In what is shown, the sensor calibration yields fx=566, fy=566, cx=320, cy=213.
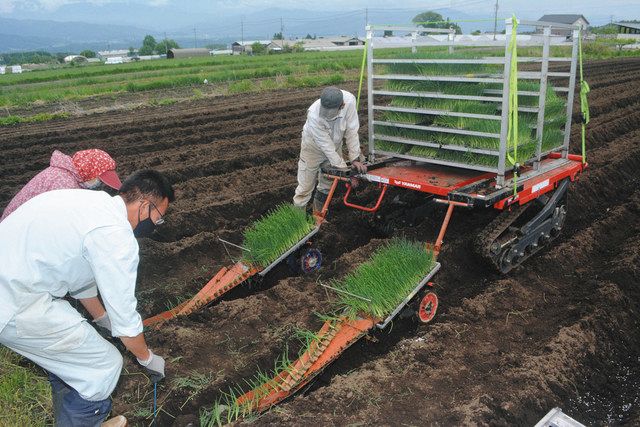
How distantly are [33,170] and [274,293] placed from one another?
6558 mm

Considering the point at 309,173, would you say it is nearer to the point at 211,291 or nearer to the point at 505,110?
the point at 211,291

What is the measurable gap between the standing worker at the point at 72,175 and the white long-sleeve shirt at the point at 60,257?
54.0 inches

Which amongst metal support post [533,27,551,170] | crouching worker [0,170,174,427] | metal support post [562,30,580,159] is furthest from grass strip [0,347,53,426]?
metal support post [562,30,580,159]

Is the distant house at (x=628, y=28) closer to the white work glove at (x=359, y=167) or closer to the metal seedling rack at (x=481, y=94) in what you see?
the metal seedling rack at (x=481, y=94)

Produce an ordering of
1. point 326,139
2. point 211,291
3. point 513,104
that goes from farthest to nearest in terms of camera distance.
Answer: point 326,139 < point 211,291 < point 513,104

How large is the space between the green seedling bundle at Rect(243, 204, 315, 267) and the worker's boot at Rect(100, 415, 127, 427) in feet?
7.02

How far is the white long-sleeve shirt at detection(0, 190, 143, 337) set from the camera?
9.50 ft

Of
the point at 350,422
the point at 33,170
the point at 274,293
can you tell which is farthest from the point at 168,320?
the point at 33,170

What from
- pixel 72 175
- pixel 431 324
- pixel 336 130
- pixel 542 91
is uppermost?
pixel 542 91

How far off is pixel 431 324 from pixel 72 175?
3.13 metres

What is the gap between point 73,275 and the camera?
3.06 meters

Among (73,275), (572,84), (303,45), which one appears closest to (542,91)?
(572,84)

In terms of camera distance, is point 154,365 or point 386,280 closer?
point 154,365

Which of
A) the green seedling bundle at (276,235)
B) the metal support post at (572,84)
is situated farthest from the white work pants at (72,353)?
the metal support post at (572,84)
